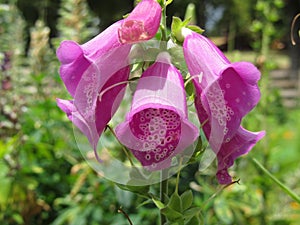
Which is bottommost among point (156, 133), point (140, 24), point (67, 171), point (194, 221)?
point (67, 171)

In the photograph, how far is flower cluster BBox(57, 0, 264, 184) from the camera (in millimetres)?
533

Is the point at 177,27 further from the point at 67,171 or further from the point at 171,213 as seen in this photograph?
the point at 67,171

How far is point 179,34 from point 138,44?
53 millimetres

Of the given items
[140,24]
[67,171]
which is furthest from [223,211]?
[140,24]

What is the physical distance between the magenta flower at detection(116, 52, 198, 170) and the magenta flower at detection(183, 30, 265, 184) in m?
0.03

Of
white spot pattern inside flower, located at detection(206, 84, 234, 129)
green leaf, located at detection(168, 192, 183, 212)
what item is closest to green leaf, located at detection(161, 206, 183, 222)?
green leaf, located at detection(168, 192, 183, 212)

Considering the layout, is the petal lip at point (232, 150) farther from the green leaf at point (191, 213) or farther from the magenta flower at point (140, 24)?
the magenta flower at point (140, 24)

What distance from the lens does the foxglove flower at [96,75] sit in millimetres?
555

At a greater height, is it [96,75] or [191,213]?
[96,75]

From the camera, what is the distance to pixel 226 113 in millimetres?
541

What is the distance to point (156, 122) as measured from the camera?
1.78ft

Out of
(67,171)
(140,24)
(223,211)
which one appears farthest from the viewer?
(67,171)

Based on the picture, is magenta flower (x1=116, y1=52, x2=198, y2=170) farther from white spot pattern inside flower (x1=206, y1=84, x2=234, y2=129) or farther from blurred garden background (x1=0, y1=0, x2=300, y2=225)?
blurred garden background (x1=0, y1=0, x2=300, y2=225)

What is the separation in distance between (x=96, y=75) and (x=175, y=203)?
175 millimetres
